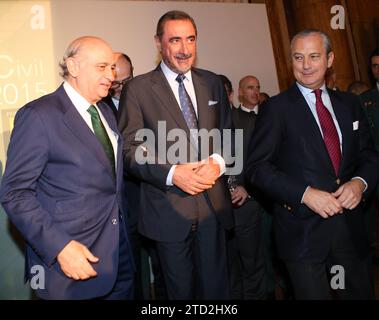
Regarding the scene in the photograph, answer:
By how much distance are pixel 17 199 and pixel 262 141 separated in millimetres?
1249

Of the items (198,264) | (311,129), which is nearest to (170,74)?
(311,129)

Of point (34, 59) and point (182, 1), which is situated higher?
point (182, 1)

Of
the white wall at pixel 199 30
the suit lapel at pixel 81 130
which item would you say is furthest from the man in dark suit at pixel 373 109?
the suit lapel at pixel 81 130

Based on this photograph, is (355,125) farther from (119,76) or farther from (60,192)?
(119,76)

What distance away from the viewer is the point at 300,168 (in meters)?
2.46

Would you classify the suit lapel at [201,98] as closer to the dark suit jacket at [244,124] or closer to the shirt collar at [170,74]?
the shirt collar at [170,74]

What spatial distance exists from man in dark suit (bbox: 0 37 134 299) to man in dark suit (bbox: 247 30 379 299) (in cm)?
80

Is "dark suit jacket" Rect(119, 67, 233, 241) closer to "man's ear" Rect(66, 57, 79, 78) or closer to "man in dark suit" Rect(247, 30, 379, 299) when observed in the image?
"man in dark suit" Rect(247, 30, 379, 299)

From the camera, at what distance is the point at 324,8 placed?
5.95 m

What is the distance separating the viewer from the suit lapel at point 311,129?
2.43m

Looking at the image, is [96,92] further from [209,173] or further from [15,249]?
[15,249]

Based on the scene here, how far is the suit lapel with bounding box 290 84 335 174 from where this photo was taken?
2430mm

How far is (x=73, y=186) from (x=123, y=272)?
55 centimetres

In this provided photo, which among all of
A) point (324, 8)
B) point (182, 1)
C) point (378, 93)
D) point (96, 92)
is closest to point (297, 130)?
point (96, 92)
